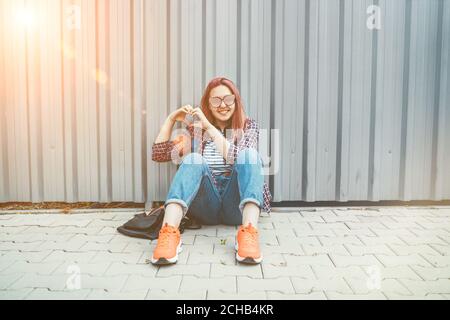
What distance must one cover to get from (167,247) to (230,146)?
947mm

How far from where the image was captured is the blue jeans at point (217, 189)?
309 centimetres

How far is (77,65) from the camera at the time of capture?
13.2ft

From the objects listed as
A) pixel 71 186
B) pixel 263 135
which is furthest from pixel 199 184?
pixel 71 186

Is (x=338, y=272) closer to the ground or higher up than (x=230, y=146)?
closer to the ground

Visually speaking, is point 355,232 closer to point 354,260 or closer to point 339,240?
point 339,240

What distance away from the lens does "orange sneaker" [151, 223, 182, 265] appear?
106 inches

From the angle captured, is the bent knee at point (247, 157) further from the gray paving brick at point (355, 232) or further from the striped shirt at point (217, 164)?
the gray paving brick at point (355, 232)

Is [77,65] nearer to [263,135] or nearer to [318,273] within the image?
[263,135]

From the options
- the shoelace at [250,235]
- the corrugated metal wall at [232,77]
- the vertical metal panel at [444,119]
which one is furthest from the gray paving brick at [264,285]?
the vertical metal panel at [444,119]

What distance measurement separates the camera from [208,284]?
8.04 feet

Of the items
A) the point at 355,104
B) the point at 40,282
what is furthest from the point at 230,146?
the point at 40,282

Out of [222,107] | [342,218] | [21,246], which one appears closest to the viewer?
[21,246]
